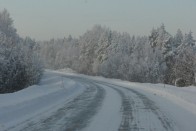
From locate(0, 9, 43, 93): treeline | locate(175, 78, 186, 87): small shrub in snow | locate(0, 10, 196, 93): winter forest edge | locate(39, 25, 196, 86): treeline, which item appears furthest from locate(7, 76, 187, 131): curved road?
locate(39, 25, 196, 86): treeline

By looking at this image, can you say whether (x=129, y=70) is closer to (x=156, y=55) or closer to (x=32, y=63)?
(x=156, y=55)

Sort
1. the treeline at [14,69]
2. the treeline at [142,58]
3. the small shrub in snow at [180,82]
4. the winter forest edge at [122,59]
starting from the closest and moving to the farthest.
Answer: the treeline at [14,69] < the winter forest edge at [122,59] < the small shrub in snow at [180,82] < the treeline at [142,58]

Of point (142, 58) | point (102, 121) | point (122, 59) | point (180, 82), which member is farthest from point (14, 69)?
point (142, 58)

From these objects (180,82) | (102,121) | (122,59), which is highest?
(122,59)

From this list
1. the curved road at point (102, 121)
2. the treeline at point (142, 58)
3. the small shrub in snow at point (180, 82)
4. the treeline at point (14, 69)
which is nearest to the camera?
the curved road at point (102, 121)

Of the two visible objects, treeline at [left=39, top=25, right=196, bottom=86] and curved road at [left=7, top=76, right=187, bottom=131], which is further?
treeline at [left=39, top=25, right=196, bottom=86]

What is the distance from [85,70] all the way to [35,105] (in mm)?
87752

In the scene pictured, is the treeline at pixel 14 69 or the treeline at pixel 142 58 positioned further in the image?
the treeline at pixel 142 58

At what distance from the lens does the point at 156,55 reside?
82375mm

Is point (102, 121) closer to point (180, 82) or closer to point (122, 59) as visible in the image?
point (180, 82)

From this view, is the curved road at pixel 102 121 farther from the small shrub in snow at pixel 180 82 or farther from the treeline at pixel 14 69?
the small shrub in snow at pixel 180 82

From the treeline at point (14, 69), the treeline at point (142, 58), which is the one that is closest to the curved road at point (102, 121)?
the treeline at point (14, 69)

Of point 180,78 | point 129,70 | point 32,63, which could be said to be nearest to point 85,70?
point 129,70

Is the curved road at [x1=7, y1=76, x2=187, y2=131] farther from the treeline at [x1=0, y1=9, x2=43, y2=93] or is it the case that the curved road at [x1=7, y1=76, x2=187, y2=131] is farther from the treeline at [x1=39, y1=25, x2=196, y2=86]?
the treeline at [x1=39, y1=25, x2=196, y2=86]
